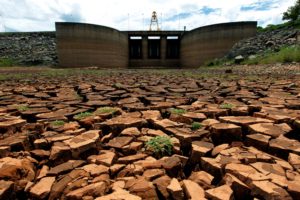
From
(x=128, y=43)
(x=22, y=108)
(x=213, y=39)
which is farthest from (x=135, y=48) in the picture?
(x=22, y=108)

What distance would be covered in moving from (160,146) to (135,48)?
24.9m

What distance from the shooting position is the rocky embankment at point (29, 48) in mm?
19672

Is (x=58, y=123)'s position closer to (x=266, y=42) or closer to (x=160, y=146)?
(x=160, y=146)

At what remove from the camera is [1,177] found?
55.9 inches

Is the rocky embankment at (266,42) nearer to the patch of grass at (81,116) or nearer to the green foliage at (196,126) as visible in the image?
the green foliage at (196,126)

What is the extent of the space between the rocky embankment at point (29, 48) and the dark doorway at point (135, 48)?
7.82 metres

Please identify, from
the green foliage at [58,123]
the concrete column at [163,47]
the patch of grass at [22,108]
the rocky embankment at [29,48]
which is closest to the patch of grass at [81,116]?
the green foliage at [58,123]

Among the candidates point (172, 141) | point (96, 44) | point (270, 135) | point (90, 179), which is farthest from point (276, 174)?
point (96, 44)

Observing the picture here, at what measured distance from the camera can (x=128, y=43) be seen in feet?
78.8

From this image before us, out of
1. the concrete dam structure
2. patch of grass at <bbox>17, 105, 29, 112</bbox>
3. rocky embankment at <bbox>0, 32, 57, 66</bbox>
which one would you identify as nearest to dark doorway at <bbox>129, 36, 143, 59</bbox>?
the concrete dam structure

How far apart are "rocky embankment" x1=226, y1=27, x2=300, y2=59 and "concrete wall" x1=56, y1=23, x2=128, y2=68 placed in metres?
10.3

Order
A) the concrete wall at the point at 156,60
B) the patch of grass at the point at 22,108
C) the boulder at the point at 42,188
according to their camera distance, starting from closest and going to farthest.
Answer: the boulder at the point at 42,188 → the patch of grass at the point at 22,108 → the concrete wall at the point at 156,60

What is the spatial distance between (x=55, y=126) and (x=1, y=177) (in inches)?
34.0

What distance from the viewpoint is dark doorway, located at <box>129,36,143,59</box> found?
→ 2472 cm
